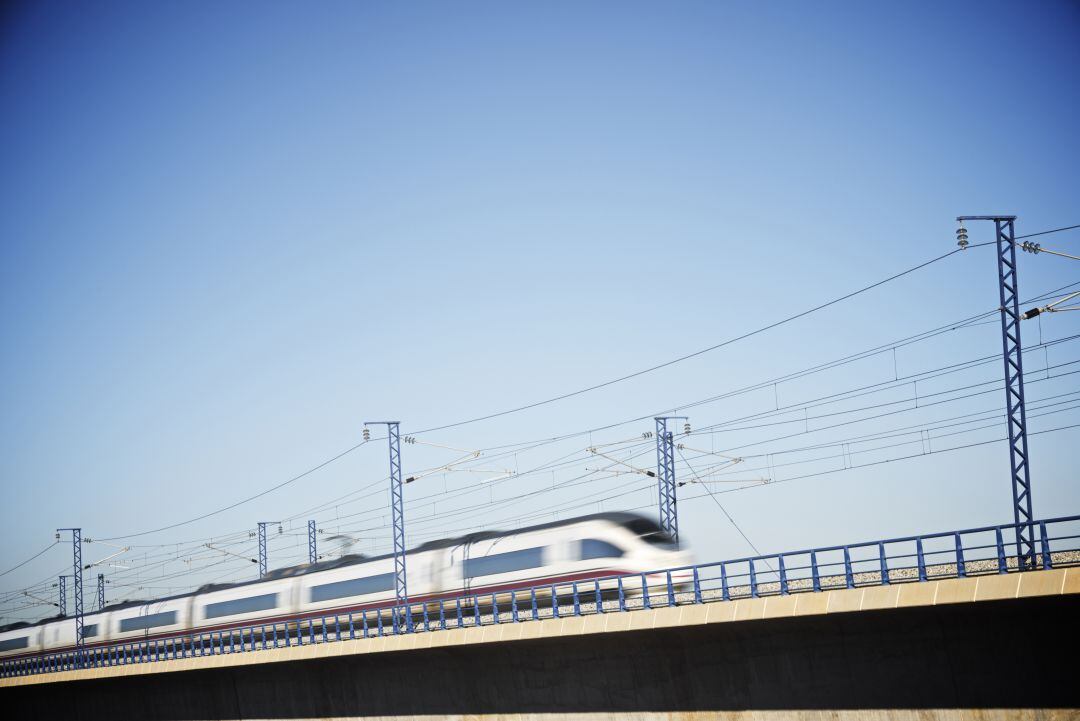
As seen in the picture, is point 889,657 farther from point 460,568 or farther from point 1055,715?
point 460,568

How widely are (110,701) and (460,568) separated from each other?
59.0 ft

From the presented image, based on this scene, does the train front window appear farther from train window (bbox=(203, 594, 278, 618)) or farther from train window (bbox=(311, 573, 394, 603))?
train window (bbox=(203, 594, 278, 618))

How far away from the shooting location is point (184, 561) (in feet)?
227

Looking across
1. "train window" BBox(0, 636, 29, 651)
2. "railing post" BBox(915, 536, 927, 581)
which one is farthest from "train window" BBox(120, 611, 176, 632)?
"railing post" BBox(915, 536, 927, 581)

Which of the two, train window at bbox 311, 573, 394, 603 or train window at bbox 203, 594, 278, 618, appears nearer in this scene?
train window at bbox 311, 573, 394, 603

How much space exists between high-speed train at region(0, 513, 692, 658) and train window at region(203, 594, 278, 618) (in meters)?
0.05

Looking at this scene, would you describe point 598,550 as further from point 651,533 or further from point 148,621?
point 148,621

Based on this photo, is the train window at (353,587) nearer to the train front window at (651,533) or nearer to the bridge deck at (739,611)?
the bridge deck at (739,611)

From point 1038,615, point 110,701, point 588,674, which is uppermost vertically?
point 1038,615

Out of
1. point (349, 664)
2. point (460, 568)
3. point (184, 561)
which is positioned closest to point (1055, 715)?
point (349, 664)

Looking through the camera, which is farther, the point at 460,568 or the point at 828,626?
the point at 460,568

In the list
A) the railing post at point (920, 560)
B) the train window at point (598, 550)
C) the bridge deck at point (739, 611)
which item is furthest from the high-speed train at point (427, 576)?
the railing post at point (920, 560)

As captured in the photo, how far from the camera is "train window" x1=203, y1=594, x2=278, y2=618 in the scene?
46969mm

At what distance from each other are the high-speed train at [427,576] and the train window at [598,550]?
3 centimetres
